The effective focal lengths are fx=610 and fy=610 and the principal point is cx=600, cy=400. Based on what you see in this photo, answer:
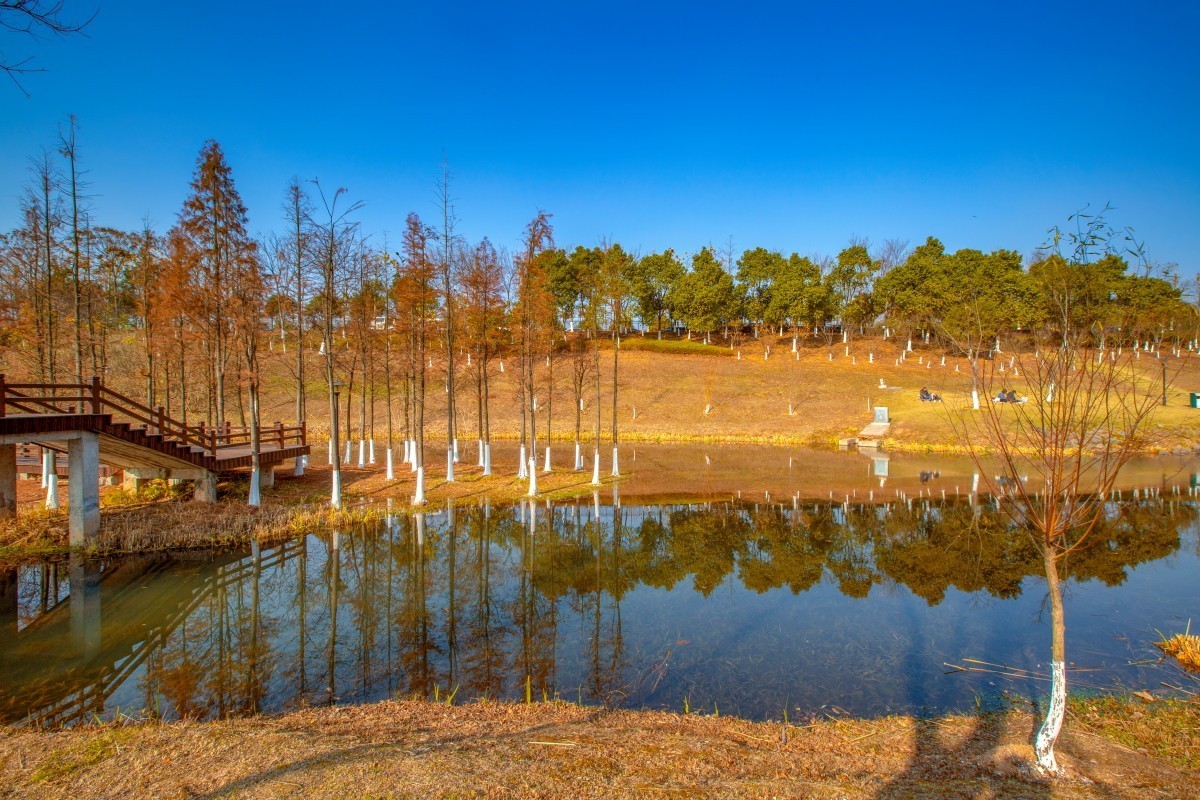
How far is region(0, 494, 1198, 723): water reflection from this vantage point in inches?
354

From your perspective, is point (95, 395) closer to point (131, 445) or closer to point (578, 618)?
point (131, 445)

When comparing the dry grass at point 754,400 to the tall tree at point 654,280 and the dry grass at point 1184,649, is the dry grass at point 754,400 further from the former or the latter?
the dry grass at point 1184,649

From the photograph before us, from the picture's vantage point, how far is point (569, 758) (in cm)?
599

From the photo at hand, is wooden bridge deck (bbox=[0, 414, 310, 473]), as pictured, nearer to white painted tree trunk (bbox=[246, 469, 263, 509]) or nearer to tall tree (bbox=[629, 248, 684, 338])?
white painted tree trunk (bbox=[246, 469, 263, 509])

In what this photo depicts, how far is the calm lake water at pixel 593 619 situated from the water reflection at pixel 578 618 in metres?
0.05

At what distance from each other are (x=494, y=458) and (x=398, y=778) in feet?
103

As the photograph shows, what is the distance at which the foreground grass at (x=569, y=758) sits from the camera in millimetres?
5375

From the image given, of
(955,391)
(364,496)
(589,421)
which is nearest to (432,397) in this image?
(589,421)

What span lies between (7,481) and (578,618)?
1757cm

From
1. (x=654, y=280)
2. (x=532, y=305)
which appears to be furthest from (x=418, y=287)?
(x=654, y=280)

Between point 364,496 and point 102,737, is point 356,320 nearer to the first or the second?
point 364,496

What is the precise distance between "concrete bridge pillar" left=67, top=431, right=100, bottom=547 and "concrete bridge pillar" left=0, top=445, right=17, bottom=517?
8.50 feet

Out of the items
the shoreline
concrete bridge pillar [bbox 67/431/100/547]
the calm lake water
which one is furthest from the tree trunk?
concrete bridge pillar [bbox 67/431/100/547]

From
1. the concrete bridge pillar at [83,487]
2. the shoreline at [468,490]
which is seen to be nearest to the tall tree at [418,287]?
the shoreline at [468,490]
